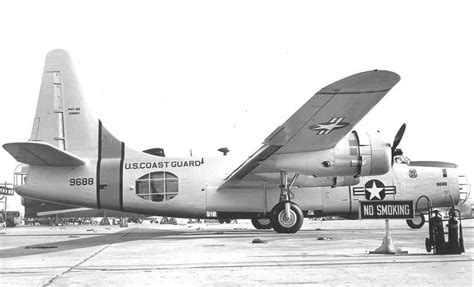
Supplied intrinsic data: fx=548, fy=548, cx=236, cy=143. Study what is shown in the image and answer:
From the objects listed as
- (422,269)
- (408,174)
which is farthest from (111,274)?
(408,174)

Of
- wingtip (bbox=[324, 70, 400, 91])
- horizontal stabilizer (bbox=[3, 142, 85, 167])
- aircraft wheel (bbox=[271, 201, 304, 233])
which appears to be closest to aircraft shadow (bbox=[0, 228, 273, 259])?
aircraft wheel (bbox=[271, 201, 304, 233])

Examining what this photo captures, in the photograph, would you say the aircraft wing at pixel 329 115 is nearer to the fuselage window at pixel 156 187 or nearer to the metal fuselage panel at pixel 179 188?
the metal fuselage panel at pixel 179 188

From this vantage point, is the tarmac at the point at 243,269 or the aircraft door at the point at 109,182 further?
the aircraft door at the point at 109,182

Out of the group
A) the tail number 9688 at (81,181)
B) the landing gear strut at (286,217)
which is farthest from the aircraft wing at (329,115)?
the tail number 9688 at (81,181)

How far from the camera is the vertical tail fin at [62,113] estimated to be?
19.7 metres

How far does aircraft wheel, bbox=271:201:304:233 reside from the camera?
691 inches

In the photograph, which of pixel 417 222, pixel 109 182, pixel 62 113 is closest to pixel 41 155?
pixel 109 182

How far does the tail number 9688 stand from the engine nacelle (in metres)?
6.57

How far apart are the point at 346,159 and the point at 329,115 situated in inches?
81.6

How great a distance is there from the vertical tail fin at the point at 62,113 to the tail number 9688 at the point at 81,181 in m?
1.11

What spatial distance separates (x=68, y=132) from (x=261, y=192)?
24.1ft

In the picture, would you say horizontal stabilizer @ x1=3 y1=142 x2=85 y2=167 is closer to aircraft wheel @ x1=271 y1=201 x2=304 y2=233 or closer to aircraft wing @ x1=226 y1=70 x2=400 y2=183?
aircraft wing @ x1=226 y1=70 x2=400 y2=183

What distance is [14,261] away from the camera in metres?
10.4

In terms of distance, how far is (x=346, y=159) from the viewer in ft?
55.7
